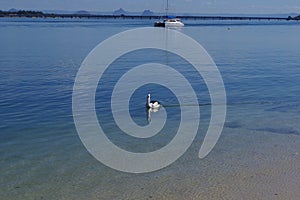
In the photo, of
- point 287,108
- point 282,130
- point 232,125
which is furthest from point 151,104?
point 287,108

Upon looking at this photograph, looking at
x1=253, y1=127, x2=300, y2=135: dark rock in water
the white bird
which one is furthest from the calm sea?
the white bird

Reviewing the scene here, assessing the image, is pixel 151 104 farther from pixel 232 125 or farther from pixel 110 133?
pixel 110 133

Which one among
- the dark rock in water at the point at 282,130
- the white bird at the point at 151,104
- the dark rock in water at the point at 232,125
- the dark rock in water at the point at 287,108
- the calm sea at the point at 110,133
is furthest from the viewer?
the dark rock in water at the point at 287,108

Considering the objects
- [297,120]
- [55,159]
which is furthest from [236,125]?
[55,159]

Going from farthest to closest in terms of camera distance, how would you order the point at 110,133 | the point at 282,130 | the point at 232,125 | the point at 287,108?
the point at 287,108 → the point at 232,125 → the point at 282,130 → the point at 110,133

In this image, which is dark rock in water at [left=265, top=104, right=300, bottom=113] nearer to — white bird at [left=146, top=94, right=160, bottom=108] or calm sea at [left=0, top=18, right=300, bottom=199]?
calm sea at [left=0, top=18, right=300, bottom=199]

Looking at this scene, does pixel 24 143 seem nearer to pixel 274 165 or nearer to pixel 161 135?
pixel 161 135

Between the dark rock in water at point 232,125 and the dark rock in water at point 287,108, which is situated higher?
the dark rock in water at point 232,125

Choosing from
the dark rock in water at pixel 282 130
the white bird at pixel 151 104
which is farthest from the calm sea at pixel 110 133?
the white bird at pixel 151 104

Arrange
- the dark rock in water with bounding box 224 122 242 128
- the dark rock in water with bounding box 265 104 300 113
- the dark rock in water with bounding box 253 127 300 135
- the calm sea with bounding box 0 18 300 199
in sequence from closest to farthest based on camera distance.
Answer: the calm sea with bounding box 0 18 300 199 < the dark rock in water with bounding box 253 127 300 135 < the dark rock in water with bounding box 224 122 242 128 < the dark rock in water with bounding box 265 104 300 113

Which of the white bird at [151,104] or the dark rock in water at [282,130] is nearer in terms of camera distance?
the dark rock in water at [282,130]

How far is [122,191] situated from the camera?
1169 cm

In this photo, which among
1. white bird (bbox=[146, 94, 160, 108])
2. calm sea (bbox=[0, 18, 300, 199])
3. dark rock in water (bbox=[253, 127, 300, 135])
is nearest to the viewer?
calm sea (bbox=[0, 18, 300, 199])

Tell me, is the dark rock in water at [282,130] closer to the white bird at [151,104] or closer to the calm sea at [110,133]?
the calm sea at [110,133]
